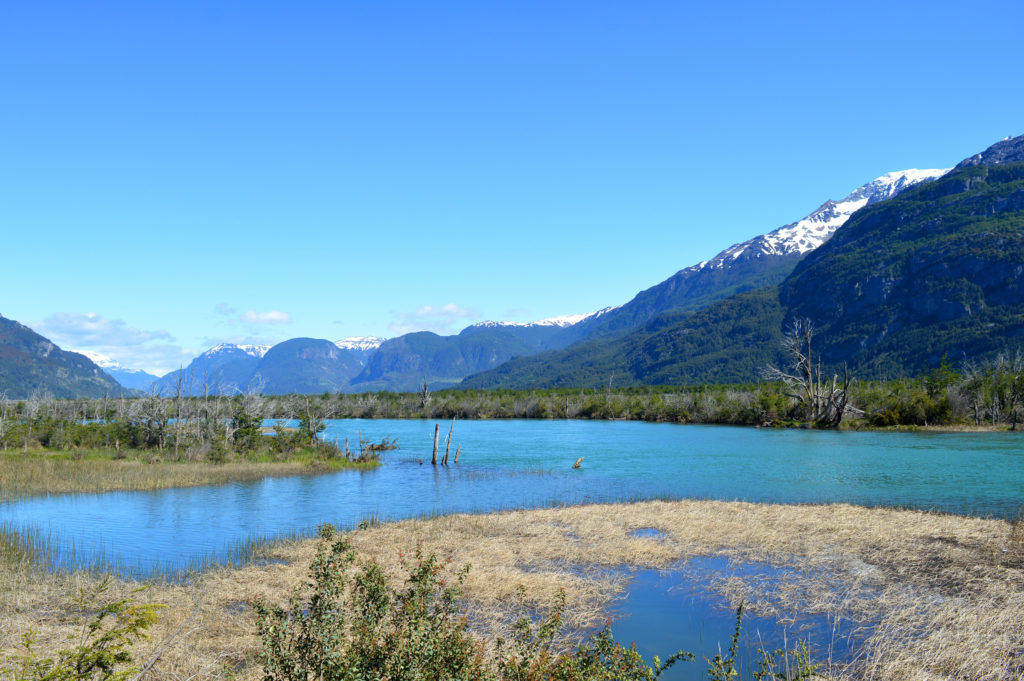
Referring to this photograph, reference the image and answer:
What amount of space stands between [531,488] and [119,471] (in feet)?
81.7

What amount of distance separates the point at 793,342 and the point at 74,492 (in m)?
74.2

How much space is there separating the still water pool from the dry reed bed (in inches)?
176

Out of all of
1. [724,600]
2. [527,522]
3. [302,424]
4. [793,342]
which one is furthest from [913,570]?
[793,342]

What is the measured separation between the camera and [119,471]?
38.7 m

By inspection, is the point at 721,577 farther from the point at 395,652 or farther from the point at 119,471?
the point at 119,471

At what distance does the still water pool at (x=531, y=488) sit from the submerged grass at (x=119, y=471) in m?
1.60

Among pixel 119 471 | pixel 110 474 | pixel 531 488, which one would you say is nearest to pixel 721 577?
pixel 531 488

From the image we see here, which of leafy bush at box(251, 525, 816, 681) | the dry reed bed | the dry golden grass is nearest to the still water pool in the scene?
the dry golden grass

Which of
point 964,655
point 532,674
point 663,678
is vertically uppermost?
point 532,674

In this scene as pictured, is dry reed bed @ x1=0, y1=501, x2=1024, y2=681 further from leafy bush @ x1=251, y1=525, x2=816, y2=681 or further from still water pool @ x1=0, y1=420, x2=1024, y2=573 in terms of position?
still water pool @ x1=0, y1=420, x2=1024, y2=573

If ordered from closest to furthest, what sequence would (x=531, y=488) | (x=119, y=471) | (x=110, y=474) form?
(x=531, y=488) → (x=110, y=474) → (x=119, y=471)

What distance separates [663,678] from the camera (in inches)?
475

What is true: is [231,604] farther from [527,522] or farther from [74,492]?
[74,492]

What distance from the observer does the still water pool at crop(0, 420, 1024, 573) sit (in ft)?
82.7
